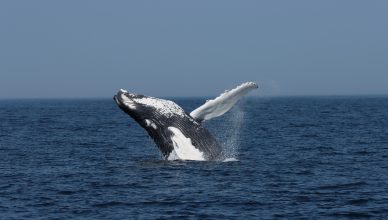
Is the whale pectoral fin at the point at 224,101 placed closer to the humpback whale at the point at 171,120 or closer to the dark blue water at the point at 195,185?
the humpback whale at the point at 171,120

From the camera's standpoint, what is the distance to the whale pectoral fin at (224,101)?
1644 centimetres

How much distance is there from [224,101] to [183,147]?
150 centimetres

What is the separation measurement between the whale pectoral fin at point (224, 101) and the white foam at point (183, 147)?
555mm

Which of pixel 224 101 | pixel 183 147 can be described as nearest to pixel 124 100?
pixel 183 147

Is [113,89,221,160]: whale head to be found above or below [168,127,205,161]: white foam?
above

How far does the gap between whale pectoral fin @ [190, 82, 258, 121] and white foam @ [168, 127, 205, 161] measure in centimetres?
55

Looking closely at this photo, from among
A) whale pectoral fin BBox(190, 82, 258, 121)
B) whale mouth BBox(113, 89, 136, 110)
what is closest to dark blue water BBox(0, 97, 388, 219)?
whale pectoral fin BBox(190, 82, 258, 121)

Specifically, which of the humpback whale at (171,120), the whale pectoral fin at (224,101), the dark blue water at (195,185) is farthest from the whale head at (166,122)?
the dark blue water at (195,185)

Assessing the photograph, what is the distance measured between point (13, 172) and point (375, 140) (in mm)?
14961

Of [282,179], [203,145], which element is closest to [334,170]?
[282,179]

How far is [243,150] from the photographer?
2430 cm

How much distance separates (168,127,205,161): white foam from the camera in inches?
672

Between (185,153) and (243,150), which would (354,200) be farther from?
(243,150)

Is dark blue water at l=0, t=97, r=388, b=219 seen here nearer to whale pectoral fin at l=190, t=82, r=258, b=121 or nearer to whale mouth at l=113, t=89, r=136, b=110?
whale pectoral fin at l=190, t=82, r=258, b=121
